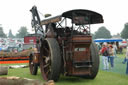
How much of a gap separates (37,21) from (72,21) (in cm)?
863

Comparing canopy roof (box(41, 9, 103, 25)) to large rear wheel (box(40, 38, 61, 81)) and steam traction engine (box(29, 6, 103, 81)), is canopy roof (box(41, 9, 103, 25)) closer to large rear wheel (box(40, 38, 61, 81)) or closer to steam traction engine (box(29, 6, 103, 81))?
steam traction engine (box(29, 6, 103, 81))

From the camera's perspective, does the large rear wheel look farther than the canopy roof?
A: No

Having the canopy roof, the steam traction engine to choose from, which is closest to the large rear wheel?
the steam traction engine

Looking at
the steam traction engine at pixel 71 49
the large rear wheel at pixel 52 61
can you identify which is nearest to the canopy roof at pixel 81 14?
the steam traction engine at pixel 71 49

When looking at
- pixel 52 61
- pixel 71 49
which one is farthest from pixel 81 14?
pixel 52 61

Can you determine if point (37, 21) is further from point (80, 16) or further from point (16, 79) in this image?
point (16, 79)

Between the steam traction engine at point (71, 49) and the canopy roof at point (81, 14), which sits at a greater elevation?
the canopy roof at point (81, 14)

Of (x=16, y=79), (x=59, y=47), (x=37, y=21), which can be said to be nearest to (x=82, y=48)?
(x=59, y=47)

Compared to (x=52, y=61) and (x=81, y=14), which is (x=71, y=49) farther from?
(x=81, y=14)

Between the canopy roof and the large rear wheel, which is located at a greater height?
the canopy roof

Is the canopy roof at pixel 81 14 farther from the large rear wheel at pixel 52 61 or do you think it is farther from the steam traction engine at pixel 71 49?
the large rear wheel at pixel 52 61

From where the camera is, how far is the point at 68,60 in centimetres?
795

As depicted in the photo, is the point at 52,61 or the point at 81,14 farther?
the point at 81,14

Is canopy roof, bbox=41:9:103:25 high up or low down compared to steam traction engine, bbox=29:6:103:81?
up
